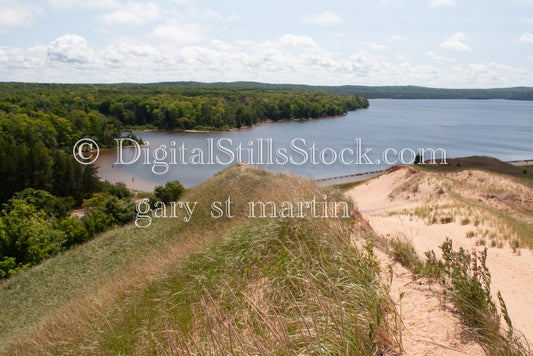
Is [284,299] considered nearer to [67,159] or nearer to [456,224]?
[456,224]

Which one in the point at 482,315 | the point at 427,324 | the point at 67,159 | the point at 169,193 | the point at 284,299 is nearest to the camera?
the point at 482,315

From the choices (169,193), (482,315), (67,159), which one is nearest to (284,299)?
(482,315)

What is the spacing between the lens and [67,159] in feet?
120

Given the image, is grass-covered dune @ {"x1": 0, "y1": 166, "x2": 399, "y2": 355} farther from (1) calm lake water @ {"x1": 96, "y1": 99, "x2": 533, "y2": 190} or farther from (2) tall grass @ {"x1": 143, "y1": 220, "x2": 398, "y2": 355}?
(1) calm lake water @ {"x1": 96, "y1": 99, "x2": 533, "y2": 190}

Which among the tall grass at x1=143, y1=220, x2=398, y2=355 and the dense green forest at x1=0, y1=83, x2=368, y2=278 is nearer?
the tall grass at x1=143, y1=220, x2=398, y2=355

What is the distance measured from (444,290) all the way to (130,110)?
330 ft

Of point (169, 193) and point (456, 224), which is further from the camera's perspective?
point (169, 193)

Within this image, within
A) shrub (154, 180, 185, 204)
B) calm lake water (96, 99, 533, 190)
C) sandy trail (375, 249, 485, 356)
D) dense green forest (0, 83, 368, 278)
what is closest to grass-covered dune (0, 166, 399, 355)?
sandy trail (375, 249, 485, 356)

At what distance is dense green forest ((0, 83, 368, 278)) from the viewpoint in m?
18.0

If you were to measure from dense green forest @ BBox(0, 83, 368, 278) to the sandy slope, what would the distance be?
1401 cm

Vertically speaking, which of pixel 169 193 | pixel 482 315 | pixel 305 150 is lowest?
pixel 169 193

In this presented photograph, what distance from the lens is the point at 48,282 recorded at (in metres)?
12.5

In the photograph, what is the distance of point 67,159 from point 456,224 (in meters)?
37.0

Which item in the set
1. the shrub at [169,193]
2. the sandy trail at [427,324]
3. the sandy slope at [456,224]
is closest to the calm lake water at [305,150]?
the sandy slope at [456,224]
